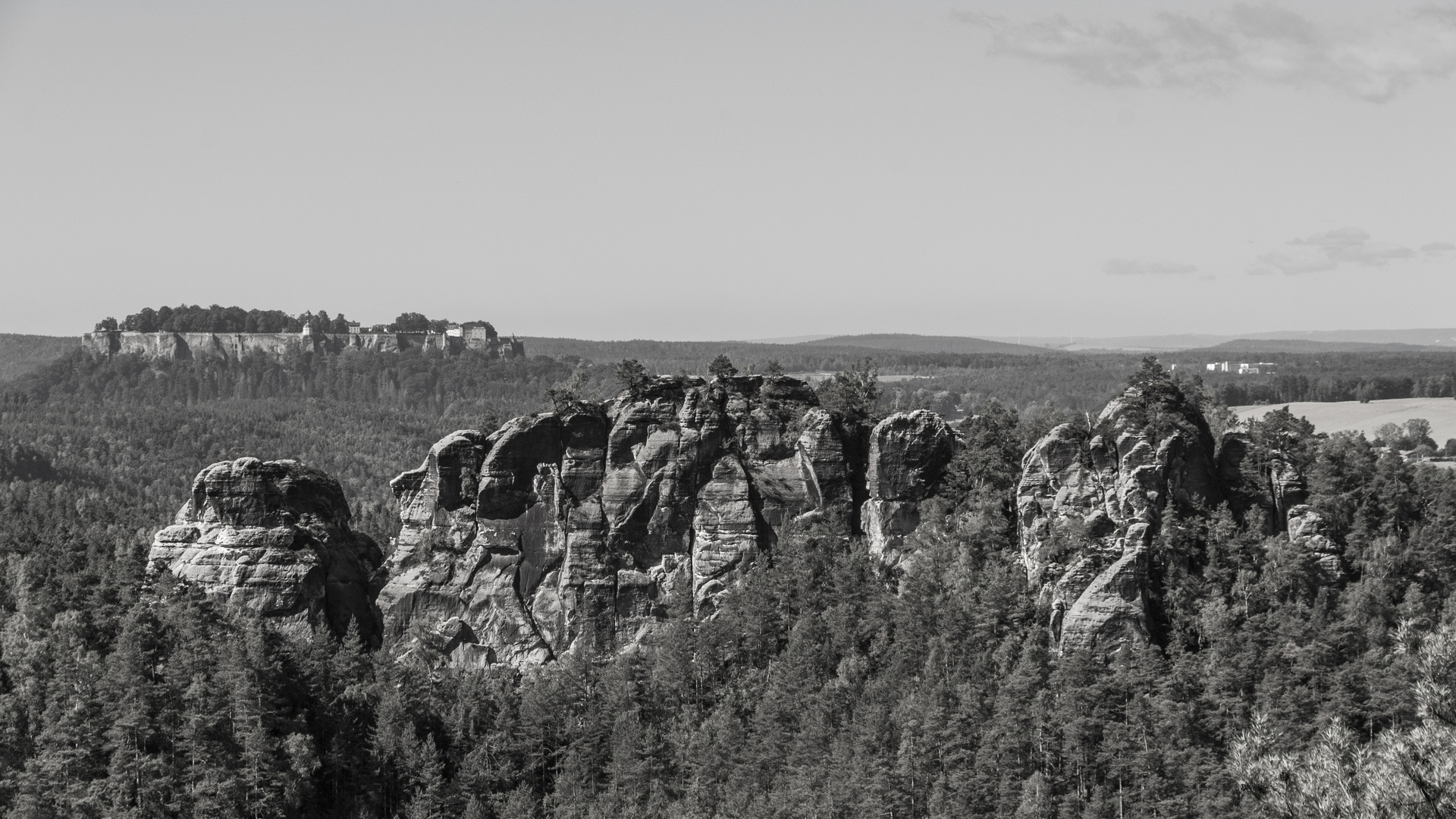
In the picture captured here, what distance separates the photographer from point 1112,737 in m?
66.9

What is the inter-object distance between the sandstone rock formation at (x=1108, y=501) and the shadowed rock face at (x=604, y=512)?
→ 43.6 feet

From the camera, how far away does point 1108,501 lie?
252ft

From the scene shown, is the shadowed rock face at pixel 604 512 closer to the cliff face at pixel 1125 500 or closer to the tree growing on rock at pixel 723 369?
the tree growing on rock at pixel 723 369

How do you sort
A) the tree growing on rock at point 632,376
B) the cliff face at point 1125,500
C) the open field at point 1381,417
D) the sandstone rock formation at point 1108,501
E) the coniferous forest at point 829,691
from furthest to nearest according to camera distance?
the open field at point 1381,417 < the tree growing on rock at point 632,376 < the cliff face at point 1125,500 < the sandstone rock formation at point 1108,501 < the coniferous forest at point 829,691

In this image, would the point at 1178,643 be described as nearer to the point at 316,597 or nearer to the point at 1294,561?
the point at 1294,561

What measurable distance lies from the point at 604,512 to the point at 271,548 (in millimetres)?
18033

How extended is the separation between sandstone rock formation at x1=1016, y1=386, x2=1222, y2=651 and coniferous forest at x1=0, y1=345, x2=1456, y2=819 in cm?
124

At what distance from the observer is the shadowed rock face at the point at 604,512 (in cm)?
8769

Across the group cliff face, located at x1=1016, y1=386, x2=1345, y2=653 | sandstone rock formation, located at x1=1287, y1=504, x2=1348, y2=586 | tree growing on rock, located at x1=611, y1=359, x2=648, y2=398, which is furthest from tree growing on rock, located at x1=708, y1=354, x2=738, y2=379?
sandstone rock formation, located at x1=1287, y1=504, x2=1348, y2=586

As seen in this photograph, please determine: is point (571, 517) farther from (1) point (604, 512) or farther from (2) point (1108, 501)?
(2) point (1108, 501)

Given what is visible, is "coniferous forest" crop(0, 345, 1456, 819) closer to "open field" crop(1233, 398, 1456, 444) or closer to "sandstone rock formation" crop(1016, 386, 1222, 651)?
"sandstone rock formation" crop(1016, 386, 1222, 651)

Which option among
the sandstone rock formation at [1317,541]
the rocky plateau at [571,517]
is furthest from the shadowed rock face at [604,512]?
the sandstone rock formation at [1317,541]

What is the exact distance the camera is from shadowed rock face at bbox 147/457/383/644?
86438 mm


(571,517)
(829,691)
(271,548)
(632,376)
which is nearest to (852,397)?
(632,376)
